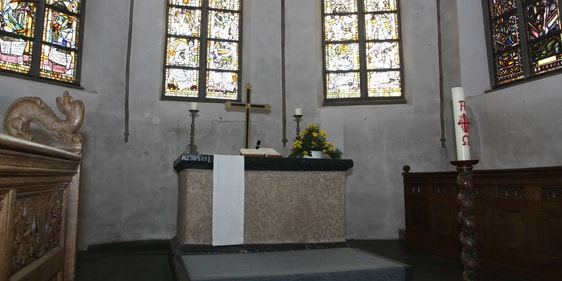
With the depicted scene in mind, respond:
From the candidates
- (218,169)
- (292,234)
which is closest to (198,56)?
(218,169)

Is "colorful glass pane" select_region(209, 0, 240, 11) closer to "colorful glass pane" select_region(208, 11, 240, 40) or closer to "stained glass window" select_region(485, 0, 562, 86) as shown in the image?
"colorful glass pane" select_region(208, 11, 240, 40)

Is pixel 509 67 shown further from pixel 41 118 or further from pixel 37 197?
pixel 37 197

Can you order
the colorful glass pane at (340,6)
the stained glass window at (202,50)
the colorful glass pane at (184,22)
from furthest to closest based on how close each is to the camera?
the colorful glass pane at (340,6) → the colorful glass pane at (184,22) → the stained glass window at (202,50)

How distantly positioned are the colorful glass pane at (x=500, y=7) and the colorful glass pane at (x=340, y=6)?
8.34 feet

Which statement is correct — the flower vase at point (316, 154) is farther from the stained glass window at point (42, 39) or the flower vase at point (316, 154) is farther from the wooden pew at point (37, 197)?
the stained glass window at point (42, 39)

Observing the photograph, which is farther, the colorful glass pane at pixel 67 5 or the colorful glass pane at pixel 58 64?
the colorful glass pane at pixel 67 5

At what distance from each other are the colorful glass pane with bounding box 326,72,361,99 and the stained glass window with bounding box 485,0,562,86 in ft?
8.13

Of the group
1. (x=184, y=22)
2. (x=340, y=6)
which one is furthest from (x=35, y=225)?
(x=340, y=6)

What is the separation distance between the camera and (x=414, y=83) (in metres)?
7.72

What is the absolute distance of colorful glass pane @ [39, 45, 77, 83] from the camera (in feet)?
21.2

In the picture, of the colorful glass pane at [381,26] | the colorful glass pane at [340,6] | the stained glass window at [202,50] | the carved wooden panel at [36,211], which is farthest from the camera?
the colorful glass pane at [340,6]

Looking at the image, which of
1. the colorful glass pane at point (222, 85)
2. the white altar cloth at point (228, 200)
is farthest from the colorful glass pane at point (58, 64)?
the white altar cloth at point (228, 200)

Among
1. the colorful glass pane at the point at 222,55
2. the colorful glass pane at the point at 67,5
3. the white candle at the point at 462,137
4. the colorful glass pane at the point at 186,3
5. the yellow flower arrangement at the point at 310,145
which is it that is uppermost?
the colorful glass pane at the point at 186,3

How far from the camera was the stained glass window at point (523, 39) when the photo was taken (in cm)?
611
